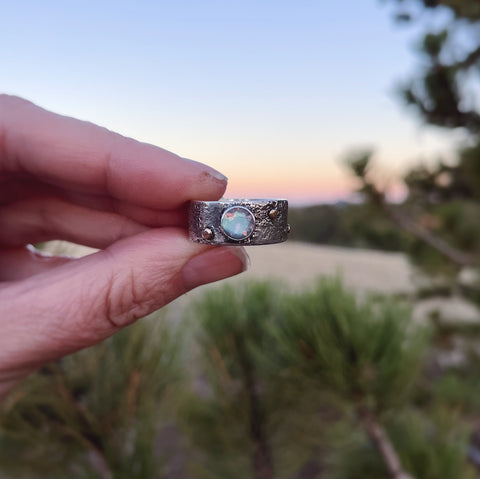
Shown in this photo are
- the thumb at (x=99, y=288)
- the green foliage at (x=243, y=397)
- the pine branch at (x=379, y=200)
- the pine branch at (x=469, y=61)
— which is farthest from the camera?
the pine branch at (x=469, y=61)

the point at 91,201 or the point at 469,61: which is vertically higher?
the point at 469,61

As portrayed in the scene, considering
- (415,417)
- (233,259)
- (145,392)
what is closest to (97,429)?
(145,392)

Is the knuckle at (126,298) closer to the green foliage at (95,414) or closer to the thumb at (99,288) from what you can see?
the thumb at (99,288)

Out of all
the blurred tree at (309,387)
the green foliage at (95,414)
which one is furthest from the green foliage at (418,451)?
the green foliage at (95,414)

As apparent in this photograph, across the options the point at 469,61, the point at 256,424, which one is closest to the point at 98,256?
the point at 256,424

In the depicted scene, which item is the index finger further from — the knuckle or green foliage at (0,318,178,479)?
green foliage at (0,318,178,479)

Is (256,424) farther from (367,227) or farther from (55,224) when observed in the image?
(367,227)
